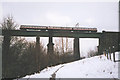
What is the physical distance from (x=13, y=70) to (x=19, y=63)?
1.89 meters

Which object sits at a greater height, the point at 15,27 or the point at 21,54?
the point at 15,27

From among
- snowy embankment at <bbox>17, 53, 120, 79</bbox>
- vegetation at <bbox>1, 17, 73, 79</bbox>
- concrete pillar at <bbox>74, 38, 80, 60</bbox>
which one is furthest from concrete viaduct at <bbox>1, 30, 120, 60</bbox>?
snowy embankment at <bbox>17, 53, 120, 79</bbox>

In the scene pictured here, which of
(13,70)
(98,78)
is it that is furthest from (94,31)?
(98,78)

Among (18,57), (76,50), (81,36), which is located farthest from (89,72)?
→ (76,50)

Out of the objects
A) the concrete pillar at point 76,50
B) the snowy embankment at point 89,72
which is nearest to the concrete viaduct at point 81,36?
the concrete pillar at point 76,50

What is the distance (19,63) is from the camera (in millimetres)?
24312

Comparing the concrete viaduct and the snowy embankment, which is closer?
the snowy embankment

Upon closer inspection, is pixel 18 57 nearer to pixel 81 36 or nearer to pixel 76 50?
pixel 76 50

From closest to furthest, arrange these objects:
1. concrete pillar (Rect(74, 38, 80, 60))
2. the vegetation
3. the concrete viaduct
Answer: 1. the vegetation
2. the concrete viaduct
3. concrete pillar (Rect(74, 38, 80, 60))

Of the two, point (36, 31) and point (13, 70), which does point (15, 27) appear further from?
point (13, 70)

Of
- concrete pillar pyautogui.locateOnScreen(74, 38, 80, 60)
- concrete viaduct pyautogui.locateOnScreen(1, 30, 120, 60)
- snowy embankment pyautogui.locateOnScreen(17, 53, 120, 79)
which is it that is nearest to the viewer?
snowy embankment pyautogui.locateOnScreen(17, 53, 120, 79)

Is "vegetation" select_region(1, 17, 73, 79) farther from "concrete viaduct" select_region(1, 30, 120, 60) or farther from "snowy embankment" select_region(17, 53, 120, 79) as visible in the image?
"snowy embankment" select_region(17, 53, 120, 79)

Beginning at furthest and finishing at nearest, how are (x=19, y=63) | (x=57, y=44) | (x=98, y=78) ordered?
(x=57, y=44) < (x=19, y=63) < (x=98, y=78)

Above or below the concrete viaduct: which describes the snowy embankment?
below
